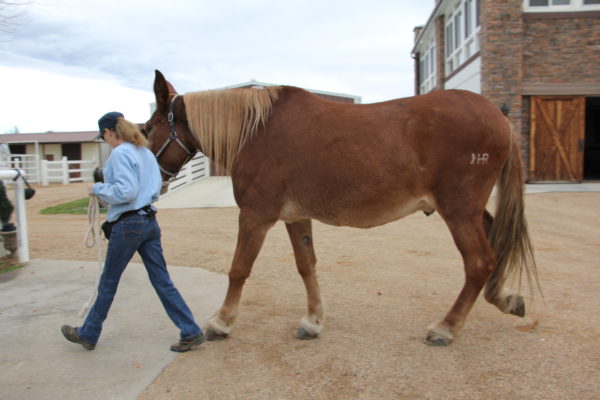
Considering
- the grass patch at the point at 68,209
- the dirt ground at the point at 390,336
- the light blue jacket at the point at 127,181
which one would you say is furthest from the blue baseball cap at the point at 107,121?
the grass patch at the point at 68,209

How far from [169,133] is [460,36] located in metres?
16.5

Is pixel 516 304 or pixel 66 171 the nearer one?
pixel 516 304

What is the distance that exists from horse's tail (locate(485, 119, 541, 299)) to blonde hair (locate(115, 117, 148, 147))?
290 cm

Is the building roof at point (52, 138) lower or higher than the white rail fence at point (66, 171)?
higher

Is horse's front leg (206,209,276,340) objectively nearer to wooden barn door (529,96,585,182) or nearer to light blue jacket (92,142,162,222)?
light blue jacket (92,142,162,222)

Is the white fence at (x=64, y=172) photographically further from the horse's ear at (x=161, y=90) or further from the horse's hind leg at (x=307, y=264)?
the horse's hind leg at (x=307, y=264)

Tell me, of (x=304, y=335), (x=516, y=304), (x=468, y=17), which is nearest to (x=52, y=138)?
(x=468, y=17)

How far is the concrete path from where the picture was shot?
2658 millimetres

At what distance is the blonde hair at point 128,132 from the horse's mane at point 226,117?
2.09ft

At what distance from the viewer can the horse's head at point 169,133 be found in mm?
3643

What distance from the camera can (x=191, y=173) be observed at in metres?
18.5

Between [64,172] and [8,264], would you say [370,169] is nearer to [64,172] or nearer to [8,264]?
[8,264]

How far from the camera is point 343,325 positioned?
12.0 ft

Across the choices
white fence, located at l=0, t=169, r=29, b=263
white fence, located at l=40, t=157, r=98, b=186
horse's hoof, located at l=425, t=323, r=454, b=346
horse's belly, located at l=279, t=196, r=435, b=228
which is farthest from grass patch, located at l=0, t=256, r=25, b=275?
white fence, located at l=40, t=157, r=98, b=186
